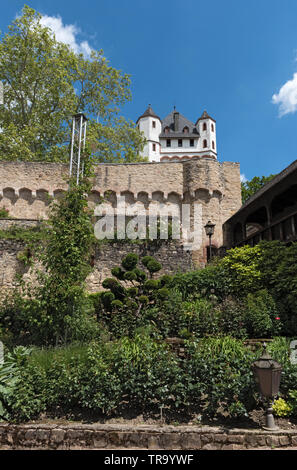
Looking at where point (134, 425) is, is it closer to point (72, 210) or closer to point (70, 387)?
point (70, 387)

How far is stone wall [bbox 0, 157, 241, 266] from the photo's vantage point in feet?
57.7

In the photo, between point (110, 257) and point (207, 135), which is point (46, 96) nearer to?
point (110, 257)

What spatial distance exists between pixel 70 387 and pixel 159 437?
159 cm

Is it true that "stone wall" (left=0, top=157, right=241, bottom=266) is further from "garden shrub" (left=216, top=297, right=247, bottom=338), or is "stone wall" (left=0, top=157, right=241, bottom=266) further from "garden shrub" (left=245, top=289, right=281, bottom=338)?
"garden shrub" (left=216, top=297, right=247, bottom=338)

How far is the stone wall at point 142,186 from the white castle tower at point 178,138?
26931 mm

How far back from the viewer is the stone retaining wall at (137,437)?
4.63m

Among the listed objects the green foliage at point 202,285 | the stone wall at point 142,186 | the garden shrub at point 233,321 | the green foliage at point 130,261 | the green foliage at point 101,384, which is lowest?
the green foliage at point 101,384

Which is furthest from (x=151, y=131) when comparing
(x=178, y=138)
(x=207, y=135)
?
(x=207, y=135)

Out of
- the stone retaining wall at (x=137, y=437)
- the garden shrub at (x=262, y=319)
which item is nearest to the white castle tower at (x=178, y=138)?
the garden shrub at (x=262, y=319)

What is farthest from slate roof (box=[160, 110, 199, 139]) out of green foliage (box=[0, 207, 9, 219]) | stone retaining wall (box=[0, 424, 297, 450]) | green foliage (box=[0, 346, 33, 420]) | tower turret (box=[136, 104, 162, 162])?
stone retaining wall (box=[0, 424, 297, 450])

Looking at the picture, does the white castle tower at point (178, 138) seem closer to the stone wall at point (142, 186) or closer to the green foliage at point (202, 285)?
the stone wall at point (142, 186)

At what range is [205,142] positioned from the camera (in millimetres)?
46969

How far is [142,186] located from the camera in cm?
1808
